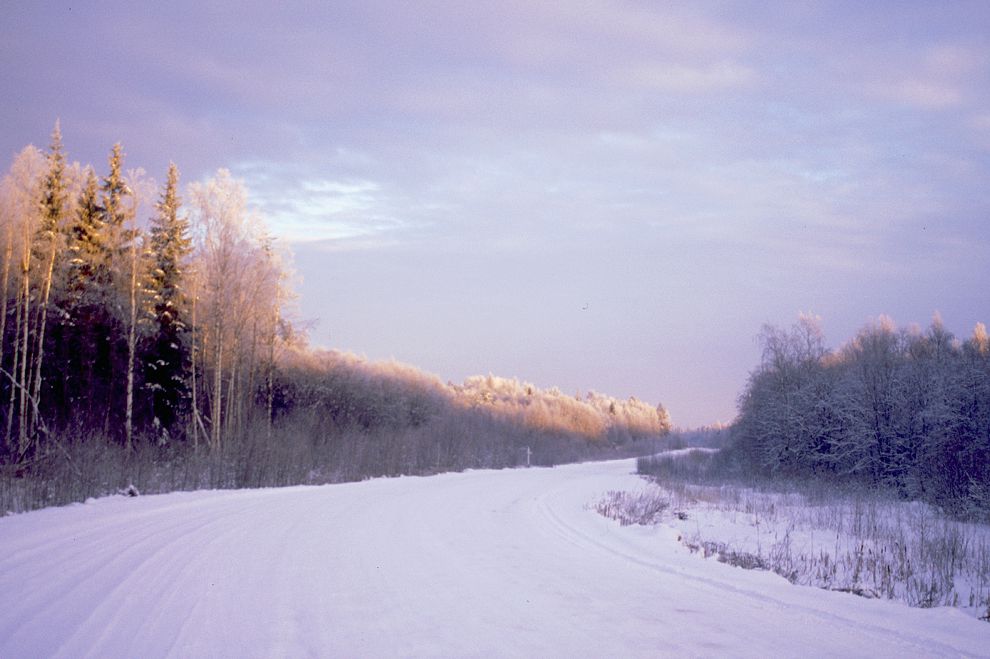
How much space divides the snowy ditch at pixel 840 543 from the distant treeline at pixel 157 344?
43.8ft

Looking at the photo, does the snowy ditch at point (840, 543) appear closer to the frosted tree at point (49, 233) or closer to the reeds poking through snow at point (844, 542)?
the reeds poking through snow at point (844, 542)

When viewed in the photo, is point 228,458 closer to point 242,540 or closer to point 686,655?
point 242,540

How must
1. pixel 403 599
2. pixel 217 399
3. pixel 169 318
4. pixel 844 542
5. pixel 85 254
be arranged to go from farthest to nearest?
1. pixel 169 318
2. pixel 85 254
3. pixel 217 399
4. pixel 844 542
5. pixel 403 599

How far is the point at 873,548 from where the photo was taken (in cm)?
1173

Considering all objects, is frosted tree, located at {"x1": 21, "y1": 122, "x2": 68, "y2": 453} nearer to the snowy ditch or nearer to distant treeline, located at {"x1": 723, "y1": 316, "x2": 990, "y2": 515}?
the snowy ditch

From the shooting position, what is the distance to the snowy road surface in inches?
201

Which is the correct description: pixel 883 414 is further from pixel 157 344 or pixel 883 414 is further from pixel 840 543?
pixel 157 344

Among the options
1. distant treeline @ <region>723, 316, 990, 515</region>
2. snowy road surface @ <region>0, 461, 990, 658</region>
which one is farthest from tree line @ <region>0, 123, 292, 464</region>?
distant treeline @ <region>723, 316, 990, 515</region>

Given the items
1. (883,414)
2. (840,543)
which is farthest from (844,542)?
(883,414)

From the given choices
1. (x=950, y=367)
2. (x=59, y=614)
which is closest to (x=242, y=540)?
(x=59, y=614)

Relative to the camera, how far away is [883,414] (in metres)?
26.7

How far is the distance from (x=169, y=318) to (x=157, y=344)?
1363 mm

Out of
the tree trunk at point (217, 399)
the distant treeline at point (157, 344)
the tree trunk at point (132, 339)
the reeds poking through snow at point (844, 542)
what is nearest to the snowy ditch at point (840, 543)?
the reeds poking through snow at point (844, 542)

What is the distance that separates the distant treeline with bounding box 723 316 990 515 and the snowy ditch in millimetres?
2117
